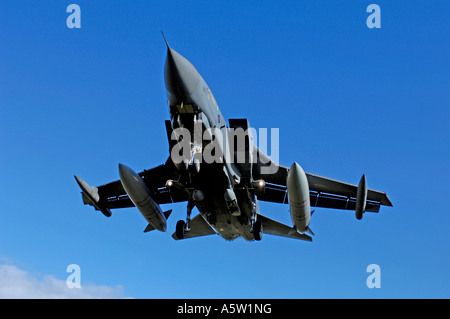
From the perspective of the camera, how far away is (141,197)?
712 inches

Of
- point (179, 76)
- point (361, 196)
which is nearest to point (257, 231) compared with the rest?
point (361, 196)

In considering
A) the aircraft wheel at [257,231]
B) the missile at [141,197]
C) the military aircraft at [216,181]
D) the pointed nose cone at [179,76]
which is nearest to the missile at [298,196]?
the military aircraft at [216,181]

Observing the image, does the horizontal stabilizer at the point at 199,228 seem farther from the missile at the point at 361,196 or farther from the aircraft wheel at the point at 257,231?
the missile at the point at 361,196

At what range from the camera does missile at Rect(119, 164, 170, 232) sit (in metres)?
17.5

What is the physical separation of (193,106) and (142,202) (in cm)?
483

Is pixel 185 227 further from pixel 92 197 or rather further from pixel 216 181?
pixel 92 197

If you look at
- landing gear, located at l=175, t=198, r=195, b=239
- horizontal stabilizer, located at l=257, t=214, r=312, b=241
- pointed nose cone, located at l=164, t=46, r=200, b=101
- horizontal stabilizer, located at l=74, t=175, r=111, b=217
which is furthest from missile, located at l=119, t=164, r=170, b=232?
horizontal stabilizer, located at l=257, t=214, r=312, b=241

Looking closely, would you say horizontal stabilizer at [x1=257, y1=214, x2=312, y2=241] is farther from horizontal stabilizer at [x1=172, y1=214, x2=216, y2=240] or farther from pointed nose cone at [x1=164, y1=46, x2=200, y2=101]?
pointed nose cone at [x1=164, y1=46, x2=200, y2=101]

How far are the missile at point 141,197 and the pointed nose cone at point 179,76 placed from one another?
3.99 metres

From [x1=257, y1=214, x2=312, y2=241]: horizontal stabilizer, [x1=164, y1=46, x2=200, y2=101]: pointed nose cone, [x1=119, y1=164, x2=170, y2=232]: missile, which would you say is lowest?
[x1=257, y1=214, x2=312, y2=241]: horizontal stabilizer

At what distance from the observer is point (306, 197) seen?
16.7m

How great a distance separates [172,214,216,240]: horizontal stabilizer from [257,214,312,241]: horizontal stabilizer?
2.58 metres

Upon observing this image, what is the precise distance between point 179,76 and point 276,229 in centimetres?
941
